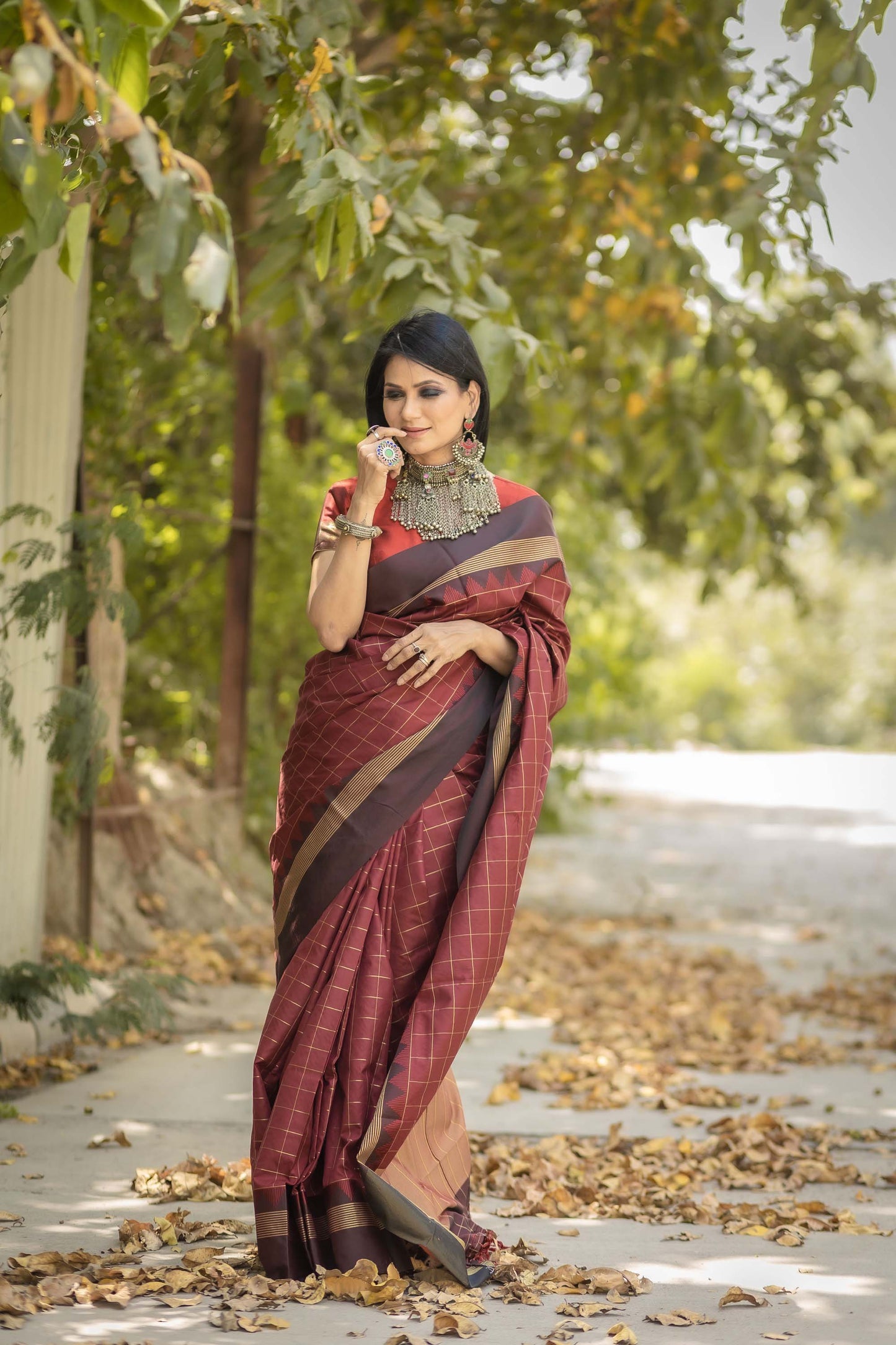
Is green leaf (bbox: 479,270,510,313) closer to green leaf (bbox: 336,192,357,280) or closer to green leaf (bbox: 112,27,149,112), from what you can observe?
green leaf (bbox: 336,192,357,280)

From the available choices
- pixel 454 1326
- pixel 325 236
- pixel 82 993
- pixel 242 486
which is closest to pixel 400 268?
pixel 325 236

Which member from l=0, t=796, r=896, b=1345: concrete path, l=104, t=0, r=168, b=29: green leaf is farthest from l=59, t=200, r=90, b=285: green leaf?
l=0, t=796, r=896, b=1345: concrete path

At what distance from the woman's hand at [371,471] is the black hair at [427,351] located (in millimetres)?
152

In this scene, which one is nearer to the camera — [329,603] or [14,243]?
[14,243]

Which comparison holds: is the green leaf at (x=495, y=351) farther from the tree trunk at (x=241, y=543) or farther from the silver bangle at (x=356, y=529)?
the tree trunk at (x=241, y=543)

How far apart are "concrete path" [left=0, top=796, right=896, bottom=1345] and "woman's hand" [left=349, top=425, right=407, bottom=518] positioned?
1.50m

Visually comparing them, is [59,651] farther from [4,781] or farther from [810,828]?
[810,828]

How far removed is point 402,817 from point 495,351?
1482 millimetres

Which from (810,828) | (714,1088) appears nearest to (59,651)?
(714,1088)

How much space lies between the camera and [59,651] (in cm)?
412

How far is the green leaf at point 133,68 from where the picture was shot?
76.4 inches

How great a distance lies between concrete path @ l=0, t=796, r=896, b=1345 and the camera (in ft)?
7.67

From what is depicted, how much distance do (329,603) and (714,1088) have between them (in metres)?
2.29

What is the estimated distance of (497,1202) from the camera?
320cm
